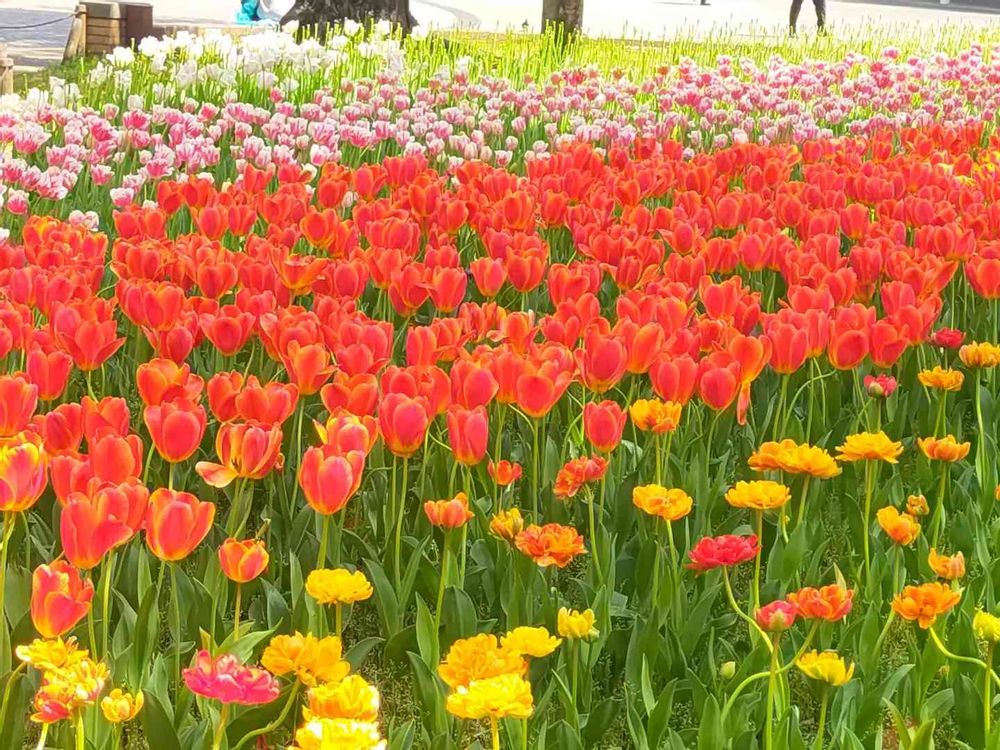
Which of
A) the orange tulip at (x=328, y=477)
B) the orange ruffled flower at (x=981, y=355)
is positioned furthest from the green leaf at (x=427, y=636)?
the orange ruffled flower at (x=981, y=355)

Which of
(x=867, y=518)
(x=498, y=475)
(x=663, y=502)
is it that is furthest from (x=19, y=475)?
(x=867, y=518)

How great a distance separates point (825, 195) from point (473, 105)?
12.2 ft

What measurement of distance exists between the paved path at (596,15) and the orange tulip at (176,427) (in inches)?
456

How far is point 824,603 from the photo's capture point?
6.41 feet

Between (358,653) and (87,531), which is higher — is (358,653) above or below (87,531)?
below

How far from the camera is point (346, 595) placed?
6.72 ft

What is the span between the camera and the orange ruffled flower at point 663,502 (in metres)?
2.29

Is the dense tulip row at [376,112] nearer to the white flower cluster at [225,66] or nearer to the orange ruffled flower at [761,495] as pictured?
the white flower cluster at [225,66]

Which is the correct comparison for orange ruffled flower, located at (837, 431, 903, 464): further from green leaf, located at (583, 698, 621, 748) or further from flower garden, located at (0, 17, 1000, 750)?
green leaf, located at (583, 698, 621, 748)

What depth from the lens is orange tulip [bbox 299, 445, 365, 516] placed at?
7.14 ft

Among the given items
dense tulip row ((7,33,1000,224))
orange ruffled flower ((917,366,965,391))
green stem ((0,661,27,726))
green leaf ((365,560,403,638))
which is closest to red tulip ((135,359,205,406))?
green leaf ((365,560,403,638))

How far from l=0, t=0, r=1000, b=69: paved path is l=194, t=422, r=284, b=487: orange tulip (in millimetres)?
11672

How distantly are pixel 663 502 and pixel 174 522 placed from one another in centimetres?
83

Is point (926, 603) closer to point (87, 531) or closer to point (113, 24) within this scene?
point (87, 531)
